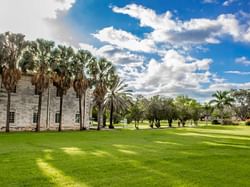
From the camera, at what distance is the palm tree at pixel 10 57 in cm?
3025

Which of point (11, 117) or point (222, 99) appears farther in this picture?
point (222, 99)

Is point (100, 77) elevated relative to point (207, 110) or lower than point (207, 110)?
elevated

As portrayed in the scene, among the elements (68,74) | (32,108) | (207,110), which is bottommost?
(32,108)

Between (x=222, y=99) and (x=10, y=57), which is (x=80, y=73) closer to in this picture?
(x=10, y=57)

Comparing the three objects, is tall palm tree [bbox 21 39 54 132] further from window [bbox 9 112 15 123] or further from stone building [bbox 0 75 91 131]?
window [bbox 9 112 15 123]

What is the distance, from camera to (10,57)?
30.6 m

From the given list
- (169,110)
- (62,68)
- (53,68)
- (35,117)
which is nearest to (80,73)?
(62,68)

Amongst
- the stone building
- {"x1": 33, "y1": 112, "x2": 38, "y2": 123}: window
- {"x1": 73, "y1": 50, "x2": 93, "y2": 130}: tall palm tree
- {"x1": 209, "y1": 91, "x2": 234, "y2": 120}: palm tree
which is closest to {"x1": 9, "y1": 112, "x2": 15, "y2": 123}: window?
the stone building

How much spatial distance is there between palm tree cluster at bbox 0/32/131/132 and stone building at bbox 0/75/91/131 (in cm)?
113

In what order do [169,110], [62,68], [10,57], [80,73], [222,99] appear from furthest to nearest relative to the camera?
[222,99]
[169,110]
[80,73]
[62,68]
[10,57]

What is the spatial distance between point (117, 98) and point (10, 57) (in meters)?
19.6

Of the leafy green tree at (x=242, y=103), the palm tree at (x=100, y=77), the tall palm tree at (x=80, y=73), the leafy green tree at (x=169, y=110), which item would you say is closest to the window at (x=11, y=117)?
the tall palm tree at (x=80, y=73)

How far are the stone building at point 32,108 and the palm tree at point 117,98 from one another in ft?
25.3

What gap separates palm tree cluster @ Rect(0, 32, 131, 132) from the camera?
101ft
